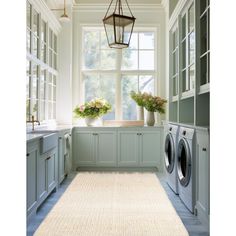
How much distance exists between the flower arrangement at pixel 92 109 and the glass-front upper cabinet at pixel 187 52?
209 centimetres

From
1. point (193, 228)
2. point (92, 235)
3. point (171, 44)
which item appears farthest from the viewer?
point (171, 44)

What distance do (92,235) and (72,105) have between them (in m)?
4.04

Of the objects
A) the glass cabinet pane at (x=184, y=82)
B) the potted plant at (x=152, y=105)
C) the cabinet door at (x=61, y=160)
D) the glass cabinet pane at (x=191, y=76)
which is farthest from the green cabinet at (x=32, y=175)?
the potted plant at (x=152, y=105)

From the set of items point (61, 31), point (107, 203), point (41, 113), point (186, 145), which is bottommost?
point (107, 203)

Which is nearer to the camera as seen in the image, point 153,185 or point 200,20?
point 200,20

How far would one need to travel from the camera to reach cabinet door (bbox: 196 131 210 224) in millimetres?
2898

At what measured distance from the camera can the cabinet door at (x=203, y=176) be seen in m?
2.90

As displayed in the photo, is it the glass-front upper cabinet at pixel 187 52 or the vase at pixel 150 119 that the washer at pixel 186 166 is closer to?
the glass-front upper cabinet at pixel 187 52

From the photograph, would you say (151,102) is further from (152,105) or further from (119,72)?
(119,72)

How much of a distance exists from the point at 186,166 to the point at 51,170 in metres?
1.64
